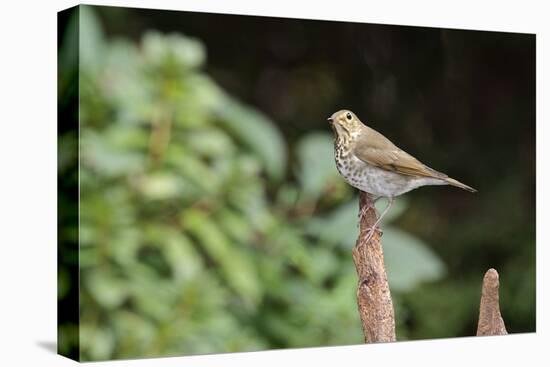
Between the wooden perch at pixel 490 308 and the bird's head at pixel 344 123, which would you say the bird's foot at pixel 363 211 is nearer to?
the bird's head at pixel 344 123

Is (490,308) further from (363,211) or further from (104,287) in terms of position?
(104,287)

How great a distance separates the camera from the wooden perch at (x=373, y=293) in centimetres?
574

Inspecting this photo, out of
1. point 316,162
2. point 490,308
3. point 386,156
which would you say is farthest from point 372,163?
point 490,308

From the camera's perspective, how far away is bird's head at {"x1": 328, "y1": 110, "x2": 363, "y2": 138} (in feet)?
21.5

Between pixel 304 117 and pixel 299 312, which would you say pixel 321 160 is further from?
pixel 299 312

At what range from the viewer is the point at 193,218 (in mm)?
6355

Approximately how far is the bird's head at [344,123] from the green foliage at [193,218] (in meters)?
0.37

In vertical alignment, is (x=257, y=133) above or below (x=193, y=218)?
above

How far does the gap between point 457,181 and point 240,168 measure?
4.81ft

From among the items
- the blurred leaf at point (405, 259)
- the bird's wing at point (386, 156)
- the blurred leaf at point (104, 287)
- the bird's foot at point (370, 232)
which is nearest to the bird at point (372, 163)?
the bird's wing at point (386, 156)

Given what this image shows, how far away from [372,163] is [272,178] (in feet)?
2.04

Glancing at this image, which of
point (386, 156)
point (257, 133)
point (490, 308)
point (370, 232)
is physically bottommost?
point (490, 308)

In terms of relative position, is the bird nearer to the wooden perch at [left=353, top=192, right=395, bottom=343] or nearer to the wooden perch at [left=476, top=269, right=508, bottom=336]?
the wooden perch at [left=353, top=192, right=395, bottom=343]

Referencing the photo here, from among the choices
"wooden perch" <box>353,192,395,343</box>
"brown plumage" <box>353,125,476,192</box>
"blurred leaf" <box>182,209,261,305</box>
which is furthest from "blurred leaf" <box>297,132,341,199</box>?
"wooden perch" <box>353,192,395,343</box>
